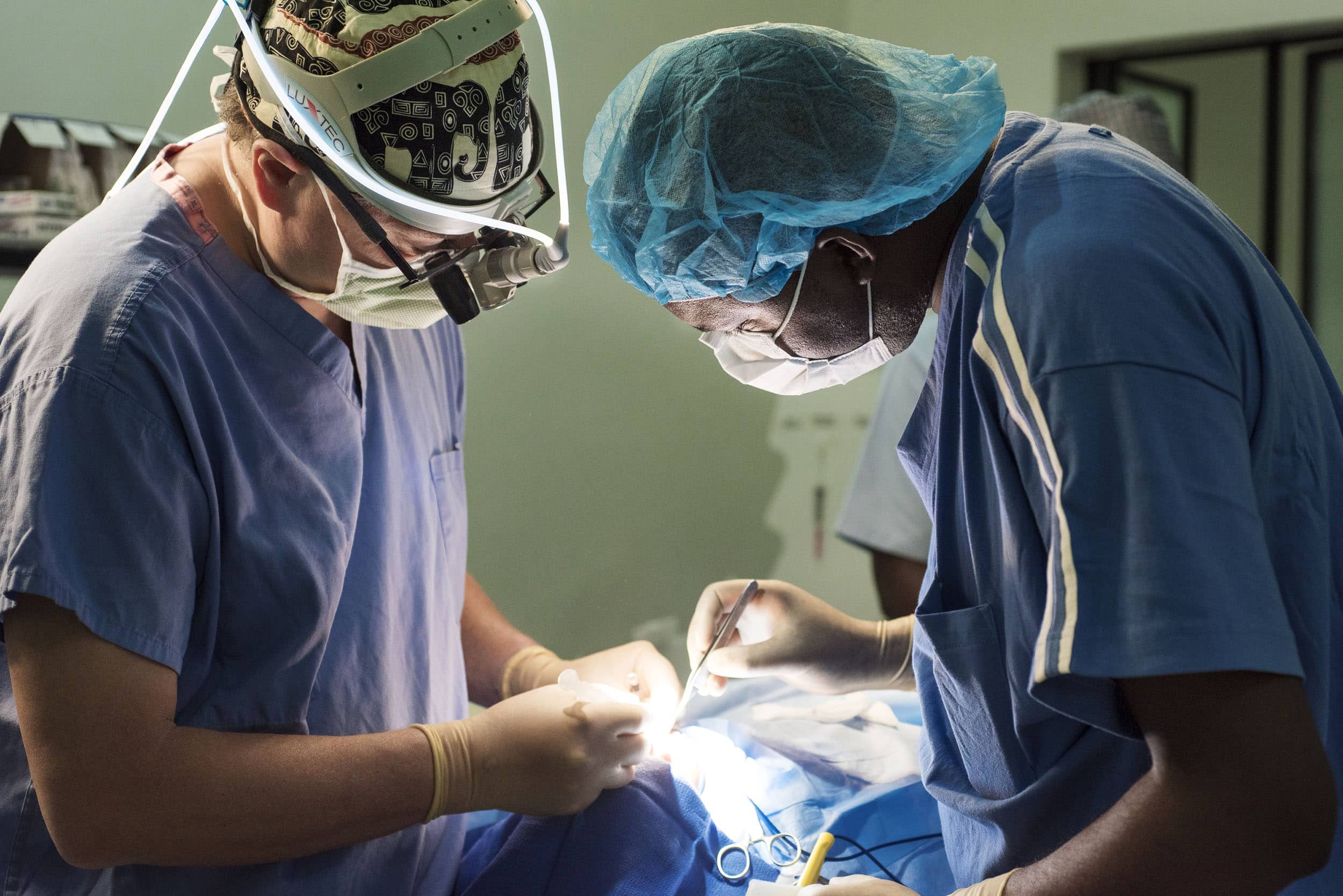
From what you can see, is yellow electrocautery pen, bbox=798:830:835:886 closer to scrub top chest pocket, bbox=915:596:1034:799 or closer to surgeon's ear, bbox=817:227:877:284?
scrub top chest pocket, bbox=915:596:1034:799

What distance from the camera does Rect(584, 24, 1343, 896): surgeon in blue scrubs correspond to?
32.1 inches

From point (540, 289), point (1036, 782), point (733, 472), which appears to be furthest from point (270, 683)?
point (733, 472)

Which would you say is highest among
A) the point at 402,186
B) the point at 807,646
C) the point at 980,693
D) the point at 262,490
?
the point at 402,186

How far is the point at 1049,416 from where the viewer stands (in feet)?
2.77

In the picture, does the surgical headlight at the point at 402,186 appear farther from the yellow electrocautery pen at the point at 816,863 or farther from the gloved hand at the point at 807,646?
the yellow electrocautery pen at the point at 816,863

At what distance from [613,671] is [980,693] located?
3.01 ft

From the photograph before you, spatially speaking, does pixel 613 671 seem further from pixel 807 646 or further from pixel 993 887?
pixel 993 887

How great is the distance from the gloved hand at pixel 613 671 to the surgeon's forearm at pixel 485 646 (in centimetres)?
3

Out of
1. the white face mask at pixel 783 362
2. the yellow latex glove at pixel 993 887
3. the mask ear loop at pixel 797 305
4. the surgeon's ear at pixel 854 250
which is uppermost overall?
the surgeon's ear at pixel 854 250

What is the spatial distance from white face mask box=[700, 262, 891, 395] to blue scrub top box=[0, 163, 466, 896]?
1.77 ft

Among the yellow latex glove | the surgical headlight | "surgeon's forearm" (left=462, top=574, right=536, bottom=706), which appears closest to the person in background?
"surgeon's forearm" (left=462, top=574, right=536, bottom=706)

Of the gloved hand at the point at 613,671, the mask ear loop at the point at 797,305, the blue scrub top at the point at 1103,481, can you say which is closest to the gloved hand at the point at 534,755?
the gloved hand at the point at 613,671

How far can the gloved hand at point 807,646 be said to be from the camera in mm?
1666

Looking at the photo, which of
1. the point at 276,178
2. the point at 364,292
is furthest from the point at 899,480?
the point at 276,178
